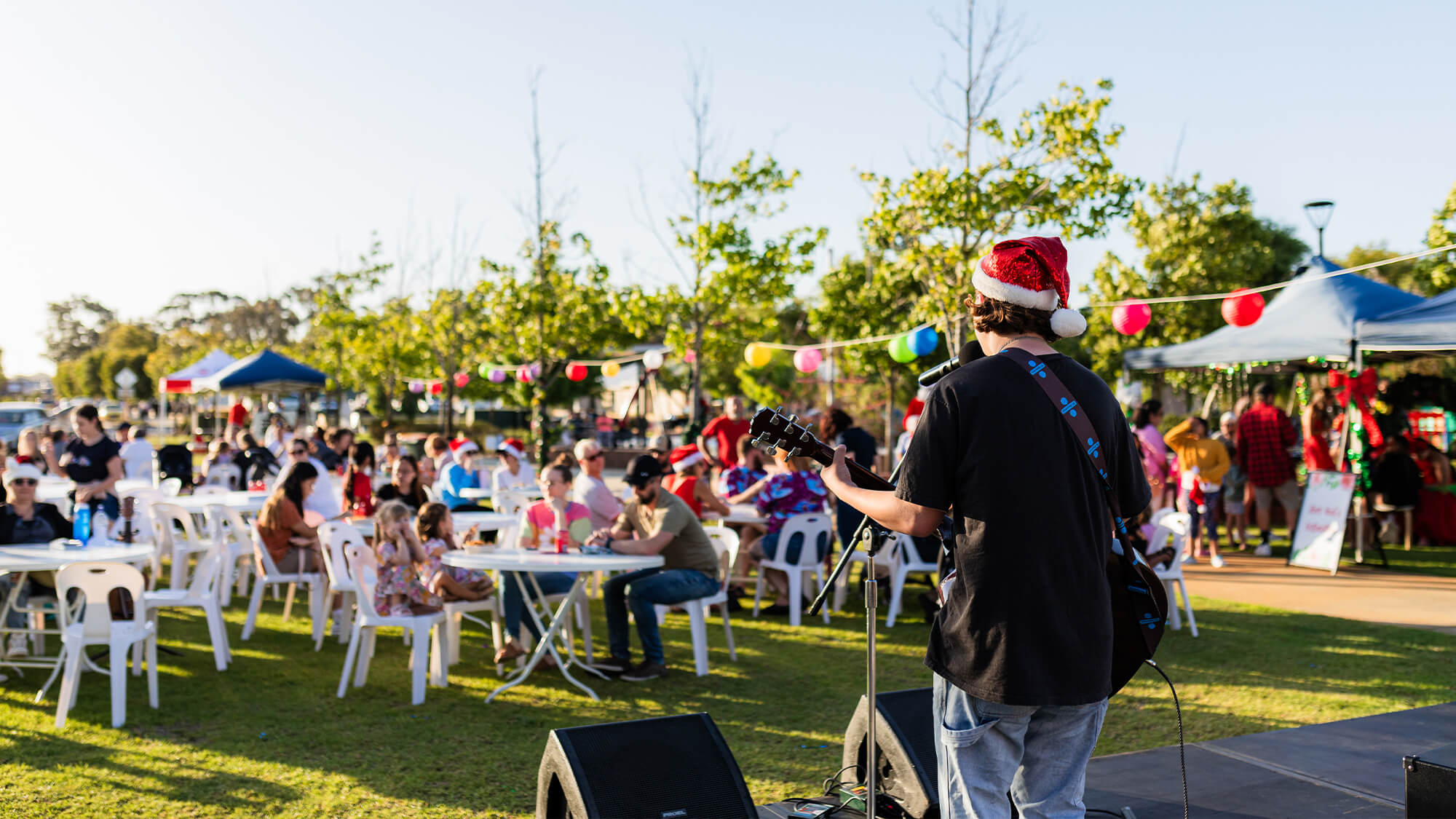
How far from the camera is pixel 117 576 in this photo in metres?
5.00

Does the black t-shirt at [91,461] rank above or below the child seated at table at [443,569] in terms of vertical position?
above

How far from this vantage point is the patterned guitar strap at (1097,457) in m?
2.06

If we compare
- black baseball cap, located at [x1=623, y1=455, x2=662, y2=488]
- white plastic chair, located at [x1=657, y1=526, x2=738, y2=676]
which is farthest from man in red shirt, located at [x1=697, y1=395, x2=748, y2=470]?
black baseball cap, located at [x1=623, y1=455, x2=662, y2=488]

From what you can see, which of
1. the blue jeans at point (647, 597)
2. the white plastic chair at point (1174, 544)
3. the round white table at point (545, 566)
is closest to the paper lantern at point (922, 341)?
the white plastic chair at point (1174, 544)

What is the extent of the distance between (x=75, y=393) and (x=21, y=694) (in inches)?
2816

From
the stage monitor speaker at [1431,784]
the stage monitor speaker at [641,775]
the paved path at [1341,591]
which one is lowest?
the paved path at [1341,591]

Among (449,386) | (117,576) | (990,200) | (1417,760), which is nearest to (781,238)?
(990,200)

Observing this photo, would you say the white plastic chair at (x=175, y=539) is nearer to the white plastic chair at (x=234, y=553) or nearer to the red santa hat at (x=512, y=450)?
the white plastic chair at (x=234, y=553)

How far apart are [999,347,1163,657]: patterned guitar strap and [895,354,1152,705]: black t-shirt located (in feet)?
0.06

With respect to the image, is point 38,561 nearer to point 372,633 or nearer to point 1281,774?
point 372,633

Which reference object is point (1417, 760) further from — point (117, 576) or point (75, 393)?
point (75, 393)

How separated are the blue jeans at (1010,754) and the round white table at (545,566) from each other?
10.7ft

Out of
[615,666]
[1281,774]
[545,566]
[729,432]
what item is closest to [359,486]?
[615,666]

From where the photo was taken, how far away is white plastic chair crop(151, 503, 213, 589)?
26.0 ft
